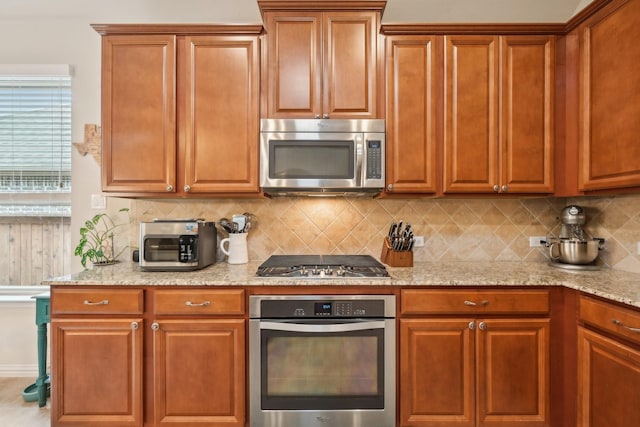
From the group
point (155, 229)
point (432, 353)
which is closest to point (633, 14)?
point (432, 353)

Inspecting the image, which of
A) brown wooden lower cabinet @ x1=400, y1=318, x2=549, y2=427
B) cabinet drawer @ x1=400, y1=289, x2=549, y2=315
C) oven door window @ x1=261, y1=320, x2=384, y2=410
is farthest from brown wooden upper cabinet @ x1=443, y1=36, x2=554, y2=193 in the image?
oven door window @ x1=261, y1=320, x2=384, y2=410

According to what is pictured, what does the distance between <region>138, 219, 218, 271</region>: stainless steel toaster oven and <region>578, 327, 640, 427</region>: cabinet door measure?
218cm

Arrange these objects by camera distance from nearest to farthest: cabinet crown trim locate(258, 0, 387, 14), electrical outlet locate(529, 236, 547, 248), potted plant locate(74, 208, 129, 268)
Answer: cabinet crown trim locate(258, 0, 387, 14), potted plant locate(74, 208, 129, 268), electrical outlet locate(529, 236, 547, 248)

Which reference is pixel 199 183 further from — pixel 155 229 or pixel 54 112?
pixel 54 112

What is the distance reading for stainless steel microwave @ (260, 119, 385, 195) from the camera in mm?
1932

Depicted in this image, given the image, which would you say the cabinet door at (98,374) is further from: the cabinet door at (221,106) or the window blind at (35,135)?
the window blind at (35,135)

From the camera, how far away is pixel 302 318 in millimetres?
1677

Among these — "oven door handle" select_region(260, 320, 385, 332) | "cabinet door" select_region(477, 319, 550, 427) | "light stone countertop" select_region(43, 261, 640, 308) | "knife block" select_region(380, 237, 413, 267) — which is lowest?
"cabinet door" select_region(477, 319, 550, 427)

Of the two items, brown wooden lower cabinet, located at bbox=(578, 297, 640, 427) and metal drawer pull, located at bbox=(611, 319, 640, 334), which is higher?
metal drawer pull, located at bbox=(611, 319, 640, 334)

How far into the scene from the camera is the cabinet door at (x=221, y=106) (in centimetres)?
197

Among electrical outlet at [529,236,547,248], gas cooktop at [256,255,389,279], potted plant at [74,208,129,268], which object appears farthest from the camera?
electrical outlet at [529,236,547,248]

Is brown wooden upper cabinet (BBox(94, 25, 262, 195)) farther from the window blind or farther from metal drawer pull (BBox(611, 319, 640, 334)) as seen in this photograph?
metal drawer pull (BBox(611, 319, 640, 334))

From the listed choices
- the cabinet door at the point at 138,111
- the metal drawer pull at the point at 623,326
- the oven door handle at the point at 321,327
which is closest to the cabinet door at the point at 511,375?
the metal drawer pull at the point at 623,326

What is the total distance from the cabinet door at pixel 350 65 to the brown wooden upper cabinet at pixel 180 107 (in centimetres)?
45
